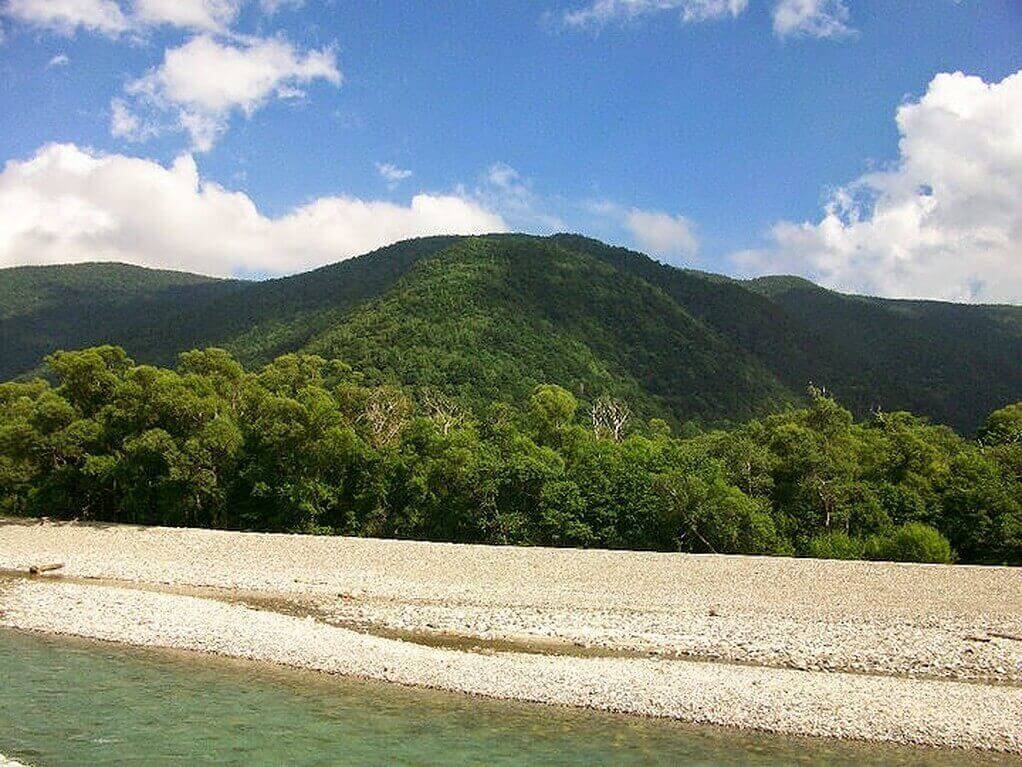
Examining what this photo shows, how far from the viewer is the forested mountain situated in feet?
249

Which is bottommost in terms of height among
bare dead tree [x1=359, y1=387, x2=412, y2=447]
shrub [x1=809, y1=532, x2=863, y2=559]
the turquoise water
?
the turquoise water

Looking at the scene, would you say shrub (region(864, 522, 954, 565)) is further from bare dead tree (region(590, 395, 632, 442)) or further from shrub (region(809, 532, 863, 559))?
bare dead tree (region(590, 395, 632, 442))

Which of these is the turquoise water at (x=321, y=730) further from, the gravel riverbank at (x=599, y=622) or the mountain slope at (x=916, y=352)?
the mountain slope at (x=916, y=352)

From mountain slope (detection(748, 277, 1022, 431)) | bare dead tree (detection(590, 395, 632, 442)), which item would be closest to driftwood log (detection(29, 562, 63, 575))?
bare dead tree (detection(590, 395, 632, 442))

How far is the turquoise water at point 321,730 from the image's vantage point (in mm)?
10836

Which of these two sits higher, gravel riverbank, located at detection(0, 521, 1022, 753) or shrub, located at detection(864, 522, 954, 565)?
shrub, located at detection(864, 522, 954, 565)

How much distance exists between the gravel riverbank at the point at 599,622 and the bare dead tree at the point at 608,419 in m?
23.5

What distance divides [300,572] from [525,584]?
7808 mm

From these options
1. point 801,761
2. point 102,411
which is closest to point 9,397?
point 102,411

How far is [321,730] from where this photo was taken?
11.8 meters

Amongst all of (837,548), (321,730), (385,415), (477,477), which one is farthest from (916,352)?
(321,730)

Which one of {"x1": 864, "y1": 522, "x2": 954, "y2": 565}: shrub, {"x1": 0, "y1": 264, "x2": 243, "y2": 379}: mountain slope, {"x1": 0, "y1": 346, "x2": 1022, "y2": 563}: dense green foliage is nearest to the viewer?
{"x1": 864, "y1": 522, "x2": 954, "y2": 565}: shrub

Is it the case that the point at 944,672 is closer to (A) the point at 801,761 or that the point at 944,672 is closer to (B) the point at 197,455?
(A) the point at 801,761

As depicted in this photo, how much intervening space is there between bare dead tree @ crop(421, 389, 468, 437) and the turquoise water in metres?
23.1
